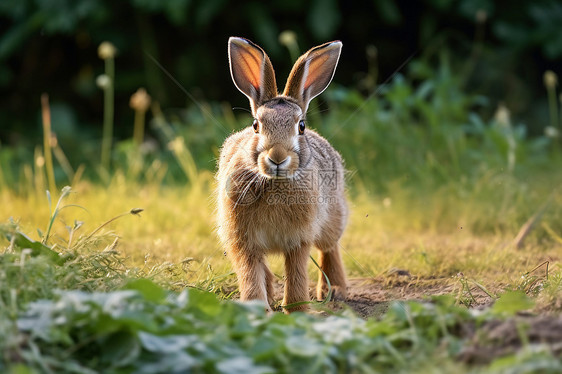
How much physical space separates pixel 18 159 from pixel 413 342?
5622mm

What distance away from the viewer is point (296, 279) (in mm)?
3896

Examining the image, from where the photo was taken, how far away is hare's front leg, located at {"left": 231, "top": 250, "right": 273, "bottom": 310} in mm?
3816

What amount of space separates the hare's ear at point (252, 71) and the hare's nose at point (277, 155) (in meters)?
0.54

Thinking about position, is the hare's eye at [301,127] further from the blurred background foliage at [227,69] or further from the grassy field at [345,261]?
the blurred background foliage at [227,69]

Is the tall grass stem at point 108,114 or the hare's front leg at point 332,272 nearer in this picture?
the hare's front leg at point 332,272

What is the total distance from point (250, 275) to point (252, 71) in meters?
1.09

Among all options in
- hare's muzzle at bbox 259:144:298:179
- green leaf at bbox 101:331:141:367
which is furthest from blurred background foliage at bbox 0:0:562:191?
green leaf at bbox 101:331:141:367

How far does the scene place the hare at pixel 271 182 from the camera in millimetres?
3688

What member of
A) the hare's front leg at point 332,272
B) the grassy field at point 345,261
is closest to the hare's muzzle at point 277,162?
the grassy field at point 345,261

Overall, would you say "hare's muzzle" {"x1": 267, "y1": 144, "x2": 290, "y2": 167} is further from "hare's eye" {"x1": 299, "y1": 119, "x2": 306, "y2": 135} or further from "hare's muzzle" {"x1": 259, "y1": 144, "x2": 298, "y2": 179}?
"hare's eye" {"x1": 299, "y1": 119, "x2": 306, "y2": 135}

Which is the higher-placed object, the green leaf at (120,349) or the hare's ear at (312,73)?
the hare's ear at (312,73)

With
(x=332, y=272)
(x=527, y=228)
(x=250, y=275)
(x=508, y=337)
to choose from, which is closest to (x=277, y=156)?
(x=250, y=275)

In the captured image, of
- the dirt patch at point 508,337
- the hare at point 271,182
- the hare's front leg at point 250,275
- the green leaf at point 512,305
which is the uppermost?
the hare at point 271,182

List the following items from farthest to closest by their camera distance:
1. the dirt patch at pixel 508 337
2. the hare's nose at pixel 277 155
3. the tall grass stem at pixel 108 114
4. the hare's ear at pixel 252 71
A: the tall grass stem at pixel 108 114 < the hare's ear at pixel 252 71 < the hare's nose at pixel 277 155 < the dirt patch at pixel 508 337
